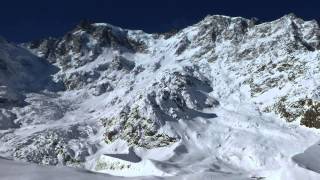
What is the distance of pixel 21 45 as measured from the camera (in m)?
170

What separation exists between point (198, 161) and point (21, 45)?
100 metres

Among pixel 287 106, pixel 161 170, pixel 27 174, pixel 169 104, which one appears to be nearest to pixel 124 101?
pixel 169 104

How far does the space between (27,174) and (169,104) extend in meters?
91.1

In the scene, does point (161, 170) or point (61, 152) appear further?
point (61, 152)

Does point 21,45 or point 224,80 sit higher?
point 21,45

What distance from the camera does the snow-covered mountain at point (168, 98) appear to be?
8650 cm

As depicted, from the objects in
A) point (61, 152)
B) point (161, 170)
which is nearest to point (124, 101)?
point (61, 152)

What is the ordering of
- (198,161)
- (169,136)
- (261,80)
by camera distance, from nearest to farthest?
1. (198,161)
2. (169,136)
3. (261,80)

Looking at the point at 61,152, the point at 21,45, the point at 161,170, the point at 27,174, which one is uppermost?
the point at 21,45

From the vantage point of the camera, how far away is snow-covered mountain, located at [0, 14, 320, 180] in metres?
86.5

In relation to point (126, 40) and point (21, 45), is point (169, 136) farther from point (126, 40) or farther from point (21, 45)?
point (21, 45)

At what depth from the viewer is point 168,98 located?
10544cm

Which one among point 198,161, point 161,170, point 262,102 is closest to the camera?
point 161,170

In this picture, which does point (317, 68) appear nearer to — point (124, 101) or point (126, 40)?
point (124, 101)
